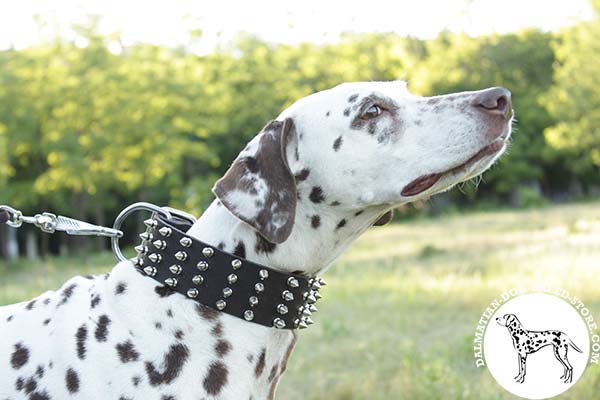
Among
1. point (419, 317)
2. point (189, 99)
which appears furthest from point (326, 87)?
point (419, 317)

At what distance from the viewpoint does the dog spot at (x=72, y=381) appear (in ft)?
8.97

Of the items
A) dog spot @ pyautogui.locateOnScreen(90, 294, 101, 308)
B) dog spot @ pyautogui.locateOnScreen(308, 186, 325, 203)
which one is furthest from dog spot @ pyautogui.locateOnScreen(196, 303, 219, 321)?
dog spot @ pyautogui.locateOnScreen(308, 186, 325, 203)

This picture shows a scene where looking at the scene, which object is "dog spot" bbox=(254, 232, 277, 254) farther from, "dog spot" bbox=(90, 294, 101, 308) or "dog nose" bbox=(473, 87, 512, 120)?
"dog nose" bbox=(473, 87, 512, 120)

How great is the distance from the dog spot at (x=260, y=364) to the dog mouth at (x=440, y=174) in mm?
860

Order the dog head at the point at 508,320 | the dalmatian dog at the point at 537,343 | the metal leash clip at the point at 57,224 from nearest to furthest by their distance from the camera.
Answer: the metal leash clip at the point at 57,224 < the dalmatian dog at the point at 537,343 < the dog head at the point at 508,320

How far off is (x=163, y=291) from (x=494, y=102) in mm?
1536

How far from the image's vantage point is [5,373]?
2855 millimetres

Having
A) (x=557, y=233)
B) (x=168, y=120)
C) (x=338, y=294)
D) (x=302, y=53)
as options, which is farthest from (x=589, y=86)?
(x=338, y=294)

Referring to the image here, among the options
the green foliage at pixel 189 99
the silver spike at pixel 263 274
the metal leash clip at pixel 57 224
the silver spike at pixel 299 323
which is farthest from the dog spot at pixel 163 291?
the green foliage at pixel 189 99

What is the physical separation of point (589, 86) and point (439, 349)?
111ft

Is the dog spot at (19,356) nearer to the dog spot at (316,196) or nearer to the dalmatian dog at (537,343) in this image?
the dog spot at (316,196)

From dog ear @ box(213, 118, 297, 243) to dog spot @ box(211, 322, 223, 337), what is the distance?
38cm

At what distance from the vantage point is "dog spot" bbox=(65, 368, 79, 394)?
8.97ft

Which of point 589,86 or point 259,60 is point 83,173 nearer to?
point 259,60
